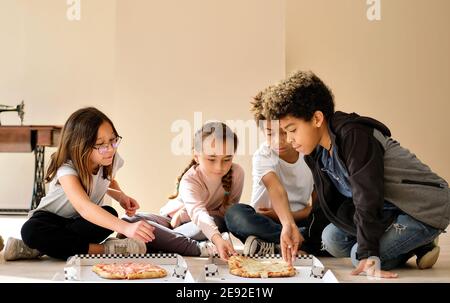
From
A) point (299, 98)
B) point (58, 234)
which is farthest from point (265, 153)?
point (58, 234)

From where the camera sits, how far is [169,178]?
3.32 meters

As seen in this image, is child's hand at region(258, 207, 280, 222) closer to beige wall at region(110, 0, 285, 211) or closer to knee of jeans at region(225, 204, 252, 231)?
knee of jeans at region(225, 204, 252, 231)

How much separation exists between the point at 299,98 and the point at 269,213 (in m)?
0.62

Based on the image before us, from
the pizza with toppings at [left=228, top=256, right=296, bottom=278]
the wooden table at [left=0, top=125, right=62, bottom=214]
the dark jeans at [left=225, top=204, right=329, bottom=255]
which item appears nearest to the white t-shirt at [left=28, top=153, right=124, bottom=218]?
the dark jeans at [left=225, top=204, right=329, bottom=255]

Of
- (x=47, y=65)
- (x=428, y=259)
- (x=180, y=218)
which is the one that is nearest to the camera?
(x=428, y=259)

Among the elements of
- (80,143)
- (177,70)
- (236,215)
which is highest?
(177,70)

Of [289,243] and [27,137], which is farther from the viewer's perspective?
[27,137]

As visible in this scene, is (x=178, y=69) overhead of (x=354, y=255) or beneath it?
overhead

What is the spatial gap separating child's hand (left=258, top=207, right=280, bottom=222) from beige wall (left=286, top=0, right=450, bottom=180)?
1.73 metres

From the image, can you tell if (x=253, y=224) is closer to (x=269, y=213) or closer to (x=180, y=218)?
(x=269, y=213)

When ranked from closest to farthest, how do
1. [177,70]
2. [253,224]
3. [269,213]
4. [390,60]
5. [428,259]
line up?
[428,259] → [253,224] → [269,213] → [177,70] → [390,60]

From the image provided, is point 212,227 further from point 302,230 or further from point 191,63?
point 191,63

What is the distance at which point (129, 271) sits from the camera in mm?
1697
